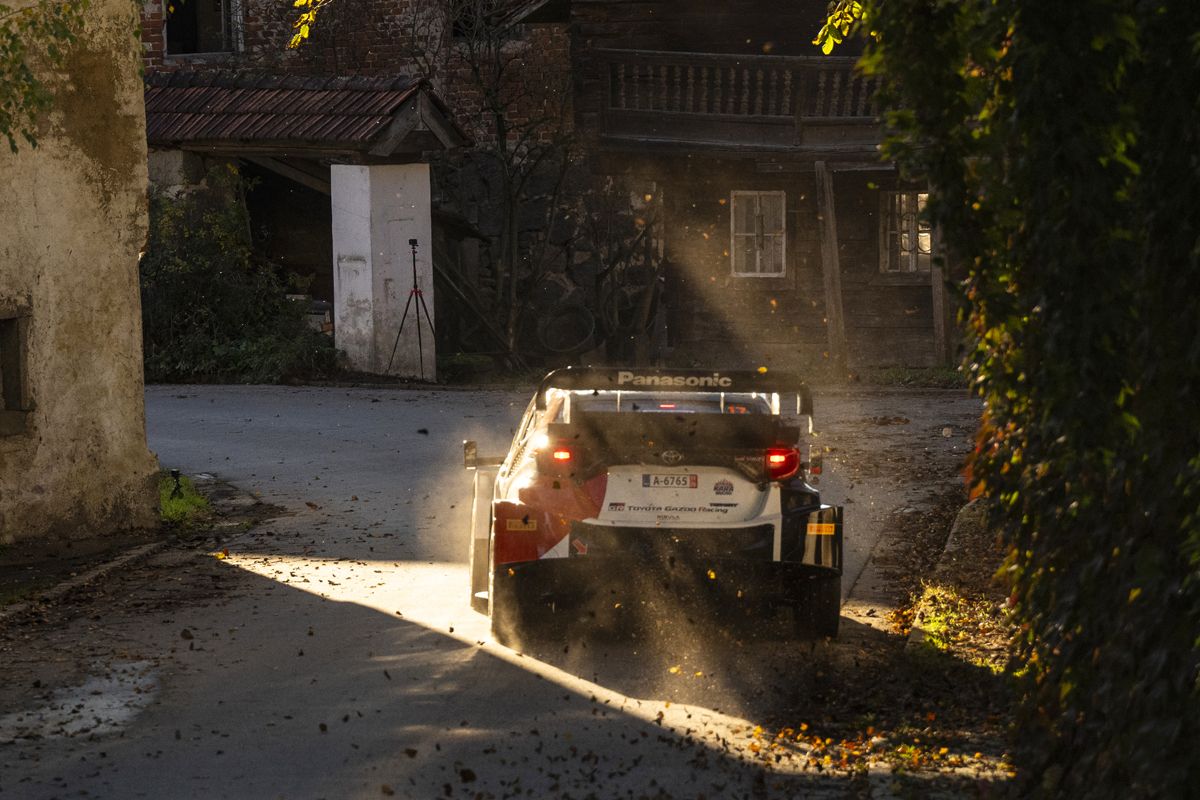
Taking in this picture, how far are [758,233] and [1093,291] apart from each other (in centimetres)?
2629

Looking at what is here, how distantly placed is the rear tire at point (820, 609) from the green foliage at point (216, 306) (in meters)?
17.0

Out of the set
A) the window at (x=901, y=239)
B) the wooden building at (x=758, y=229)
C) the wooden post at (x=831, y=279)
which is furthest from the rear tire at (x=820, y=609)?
the window at (x=901, y=239)

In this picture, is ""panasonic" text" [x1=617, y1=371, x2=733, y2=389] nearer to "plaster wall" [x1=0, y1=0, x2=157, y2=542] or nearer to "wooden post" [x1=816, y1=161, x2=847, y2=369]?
"plaster wall" [x1=0, y1=0, x2=157, y2=542]

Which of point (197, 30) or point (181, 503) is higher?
point (197, 30)

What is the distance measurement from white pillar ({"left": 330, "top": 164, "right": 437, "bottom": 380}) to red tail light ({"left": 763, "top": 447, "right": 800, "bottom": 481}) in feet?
55.3

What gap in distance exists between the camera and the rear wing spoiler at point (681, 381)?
395 inches

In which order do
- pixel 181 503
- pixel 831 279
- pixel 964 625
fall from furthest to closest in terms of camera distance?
pixel 831 279 → pixel 181 503 → pixel 964 625

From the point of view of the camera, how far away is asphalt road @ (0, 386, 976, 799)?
7.09m

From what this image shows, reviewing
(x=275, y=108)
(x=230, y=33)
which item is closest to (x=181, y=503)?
(x=275, y=108)

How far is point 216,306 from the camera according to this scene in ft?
87.7

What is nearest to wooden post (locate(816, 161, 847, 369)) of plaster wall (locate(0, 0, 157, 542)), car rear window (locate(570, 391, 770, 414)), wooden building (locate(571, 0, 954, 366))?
wooden building (locate(571, 0, 954, 366))

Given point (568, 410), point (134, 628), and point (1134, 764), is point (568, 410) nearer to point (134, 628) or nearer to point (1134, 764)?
point (134, 628)

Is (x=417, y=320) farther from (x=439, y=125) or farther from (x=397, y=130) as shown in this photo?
(x=439, y=125)

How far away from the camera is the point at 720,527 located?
939 cm
